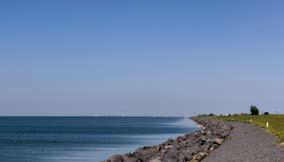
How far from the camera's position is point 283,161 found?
23.6 m

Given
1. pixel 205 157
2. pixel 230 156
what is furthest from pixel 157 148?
pixel 230 156

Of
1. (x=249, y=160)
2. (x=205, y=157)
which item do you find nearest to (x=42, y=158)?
(x=205, y=157)

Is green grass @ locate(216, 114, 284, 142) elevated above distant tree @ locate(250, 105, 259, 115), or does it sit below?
below

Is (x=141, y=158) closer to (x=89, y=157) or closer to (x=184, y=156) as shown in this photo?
(x=184, y=156)

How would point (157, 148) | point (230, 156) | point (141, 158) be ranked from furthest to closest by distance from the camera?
point (157, 148)
point (141, 158)
point (230, 156)

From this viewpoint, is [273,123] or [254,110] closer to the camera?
[273,123]

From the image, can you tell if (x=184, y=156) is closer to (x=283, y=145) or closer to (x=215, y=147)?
(x=283, y=145)

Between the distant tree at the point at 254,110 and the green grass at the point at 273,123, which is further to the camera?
the distant tree at the point at 254,110

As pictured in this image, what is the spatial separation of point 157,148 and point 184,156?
1282 centimetres

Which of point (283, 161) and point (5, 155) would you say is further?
point (5, 155)

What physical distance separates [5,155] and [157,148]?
18170 mm

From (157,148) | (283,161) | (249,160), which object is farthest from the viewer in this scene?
(157,148)

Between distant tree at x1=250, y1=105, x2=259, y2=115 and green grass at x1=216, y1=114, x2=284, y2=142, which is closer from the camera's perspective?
green grass at x1=216, y1=114, x2=284, y2=142

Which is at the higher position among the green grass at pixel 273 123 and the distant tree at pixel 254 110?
the distant tree at pixel 254 110
